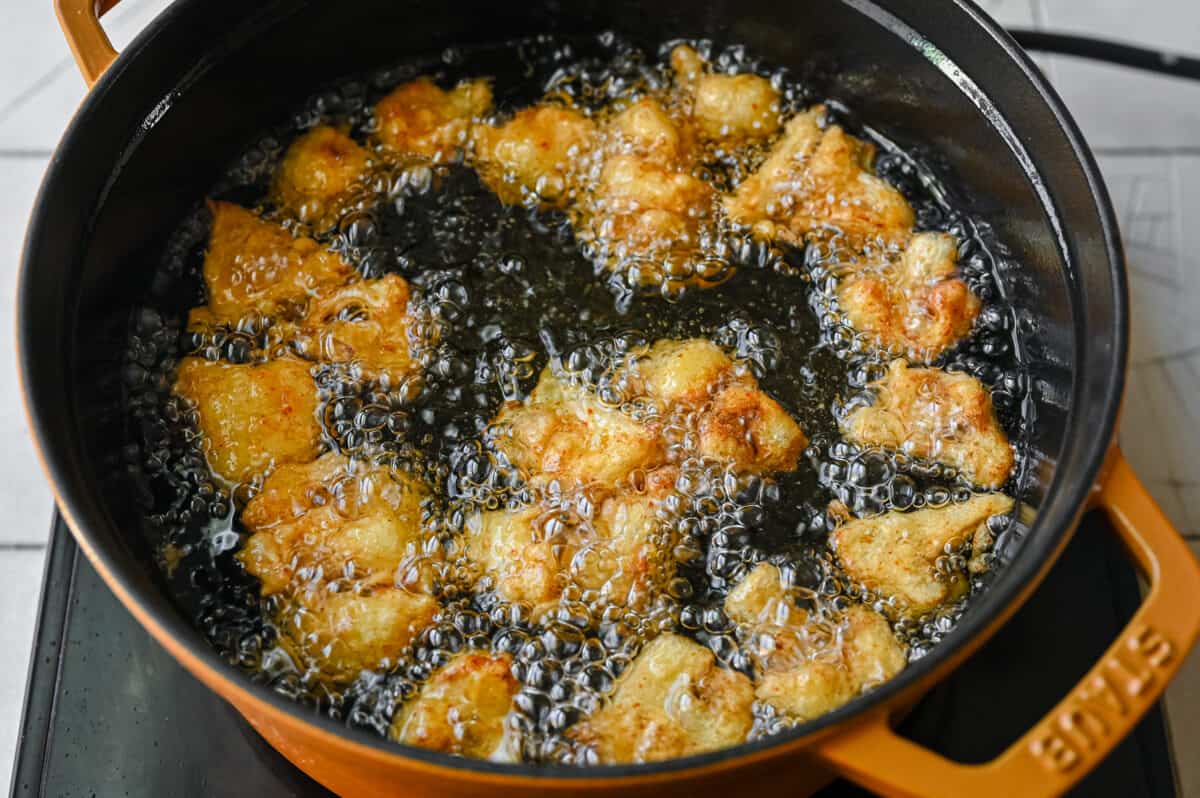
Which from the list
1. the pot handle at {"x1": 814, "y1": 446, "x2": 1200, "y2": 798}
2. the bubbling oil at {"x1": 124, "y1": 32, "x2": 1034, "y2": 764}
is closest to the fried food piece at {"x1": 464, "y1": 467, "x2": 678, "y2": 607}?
the bubbling oil at {"x1": 124, "y1": 32, "x2": 1034, "y2": 764}

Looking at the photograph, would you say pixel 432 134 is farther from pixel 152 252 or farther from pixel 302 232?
pixel 152 252

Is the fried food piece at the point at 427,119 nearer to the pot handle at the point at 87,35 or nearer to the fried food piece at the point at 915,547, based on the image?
the pot handle at the point at 87,35

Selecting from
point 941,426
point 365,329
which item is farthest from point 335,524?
point 941,426

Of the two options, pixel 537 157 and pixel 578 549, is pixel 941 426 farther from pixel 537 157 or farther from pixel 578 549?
pixel 537 157

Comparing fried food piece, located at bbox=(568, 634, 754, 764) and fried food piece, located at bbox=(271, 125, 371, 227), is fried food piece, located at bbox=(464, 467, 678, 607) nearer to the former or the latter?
fried food piece, located at bbox=(568, 634, 754, 764)

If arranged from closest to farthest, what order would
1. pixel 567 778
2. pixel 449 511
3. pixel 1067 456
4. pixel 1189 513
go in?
1. pixel 567 778
2. pixel 1067 456
3. pixel 449 511
4. pixel 1189 513

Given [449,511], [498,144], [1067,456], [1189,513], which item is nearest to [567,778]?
Answer: [449,511]

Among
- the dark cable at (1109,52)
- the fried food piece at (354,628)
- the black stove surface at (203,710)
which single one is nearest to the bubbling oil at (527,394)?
the fried food piece at (354,628)
